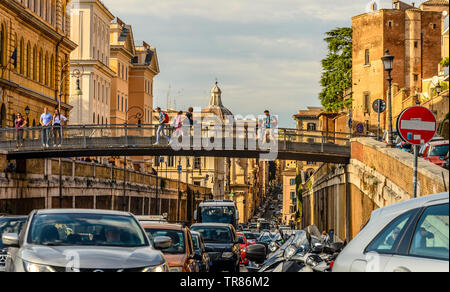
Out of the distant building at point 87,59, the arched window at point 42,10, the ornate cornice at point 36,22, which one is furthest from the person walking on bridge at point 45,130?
the distant building at point 87,59

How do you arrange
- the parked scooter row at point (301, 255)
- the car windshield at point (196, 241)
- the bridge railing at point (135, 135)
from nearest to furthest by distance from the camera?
the parked scooter row at point (301, 255) < the car windshield at point (196, 241) < the bridge railing at point (135, 135)

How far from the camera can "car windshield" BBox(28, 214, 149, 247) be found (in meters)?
10.6

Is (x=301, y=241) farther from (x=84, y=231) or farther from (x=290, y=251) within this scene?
(x=84, y=231)

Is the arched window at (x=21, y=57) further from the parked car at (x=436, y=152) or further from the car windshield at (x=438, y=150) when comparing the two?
the car windshield at (x=438, y=150)

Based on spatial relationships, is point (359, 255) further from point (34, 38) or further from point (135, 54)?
point (135, 54)

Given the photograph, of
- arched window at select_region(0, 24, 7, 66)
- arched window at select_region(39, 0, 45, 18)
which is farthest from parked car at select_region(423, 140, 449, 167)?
arched window at select_region(39, 0, 45, 18)

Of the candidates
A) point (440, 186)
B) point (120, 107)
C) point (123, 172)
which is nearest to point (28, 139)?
point (123, 172)

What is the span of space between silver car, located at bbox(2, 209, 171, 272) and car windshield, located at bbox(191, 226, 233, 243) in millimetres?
14488

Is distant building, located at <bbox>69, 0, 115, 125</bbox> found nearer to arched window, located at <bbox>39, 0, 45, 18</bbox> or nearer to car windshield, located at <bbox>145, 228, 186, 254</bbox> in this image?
arched window, located at <bbox>39, 0, 45, 18</bbox>

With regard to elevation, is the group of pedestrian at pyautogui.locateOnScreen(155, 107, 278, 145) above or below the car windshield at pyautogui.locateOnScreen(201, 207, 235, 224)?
above

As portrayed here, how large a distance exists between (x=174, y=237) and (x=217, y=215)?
31275 mm

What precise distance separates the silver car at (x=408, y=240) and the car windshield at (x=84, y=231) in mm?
4134

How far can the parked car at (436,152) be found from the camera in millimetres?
29750

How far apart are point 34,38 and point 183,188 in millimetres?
34791
